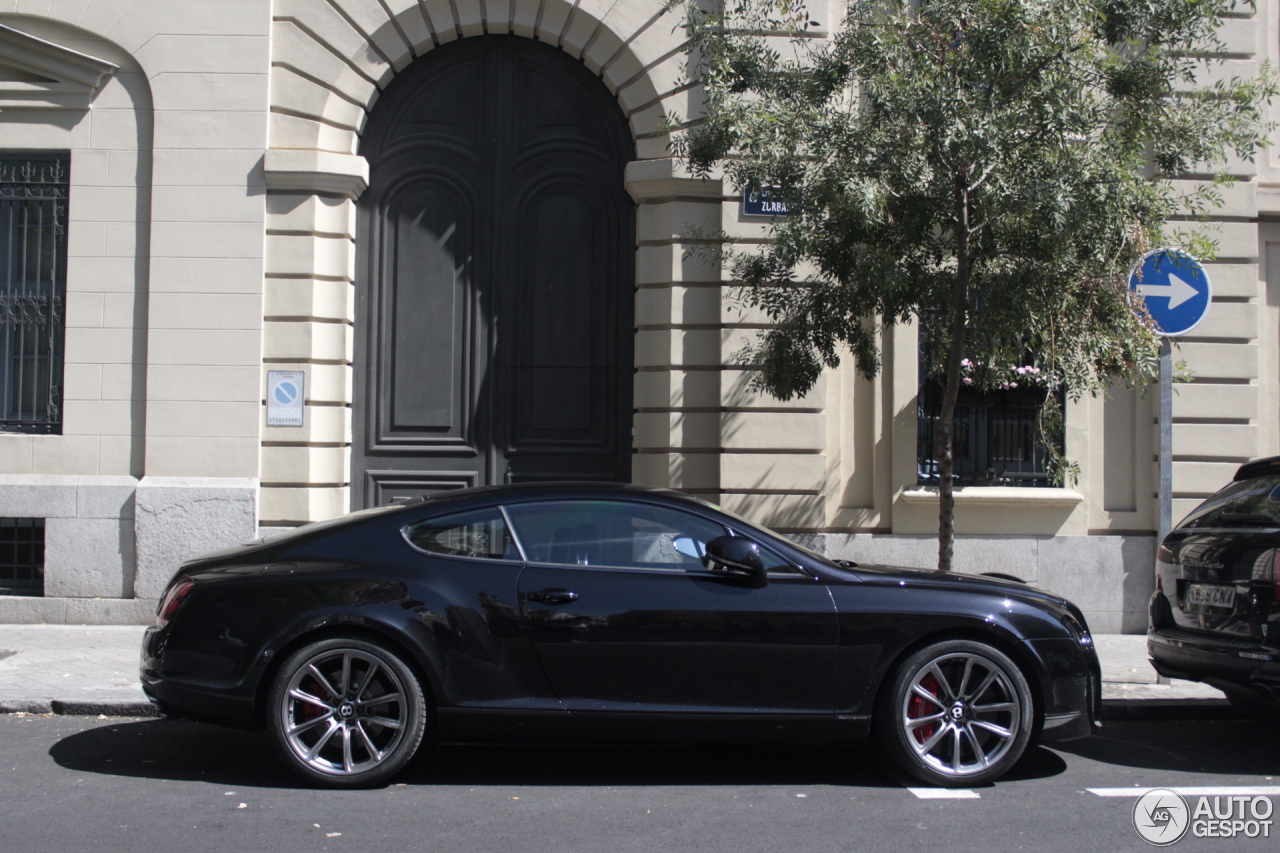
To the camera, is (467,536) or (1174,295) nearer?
(467,536)

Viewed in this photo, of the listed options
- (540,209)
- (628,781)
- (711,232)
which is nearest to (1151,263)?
(711,232)

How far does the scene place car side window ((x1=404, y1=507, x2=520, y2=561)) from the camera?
16.8 feet

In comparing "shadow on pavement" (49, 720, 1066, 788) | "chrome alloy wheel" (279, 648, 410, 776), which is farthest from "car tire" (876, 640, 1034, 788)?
"chrome alloy wheel" (279, 648, 410, 776)

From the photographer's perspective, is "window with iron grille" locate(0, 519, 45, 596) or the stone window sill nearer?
"window with iron grille" locate(0, 519, 45, 596)

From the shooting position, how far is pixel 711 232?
9.96m

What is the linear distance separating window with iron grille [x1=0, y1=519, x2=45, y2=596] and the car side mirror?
289 inches

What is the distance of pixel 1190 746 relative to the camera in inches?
244

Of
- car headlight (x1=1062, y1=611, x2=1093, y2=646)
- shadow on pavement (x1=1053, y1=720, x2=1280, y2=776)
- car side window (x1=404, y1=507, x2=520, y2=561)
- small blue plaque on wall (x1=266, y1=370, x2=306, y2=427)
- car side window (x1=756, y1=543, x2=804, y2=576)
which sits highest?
small blue plaque on wall (x1=266, y1=370, x2=306, y2=427)

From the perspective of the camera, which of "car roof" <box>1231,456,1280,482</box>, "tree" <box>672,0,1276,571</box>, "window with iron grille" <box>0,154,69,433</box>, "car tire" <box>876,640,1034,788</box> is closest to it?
"car tire" <box>876,640,1034,788</box>

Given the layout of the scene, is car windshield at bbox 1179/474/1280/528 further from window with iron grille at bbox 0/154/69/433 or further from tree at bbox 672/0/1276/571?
window with iron grille at bbox 0/154/69/433

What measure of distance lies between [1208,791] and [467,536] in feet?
12.4

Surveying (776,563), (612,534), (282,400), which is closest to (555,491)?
(612,534)

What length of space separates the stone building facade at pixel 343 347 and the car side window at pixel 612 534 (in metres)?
4.52

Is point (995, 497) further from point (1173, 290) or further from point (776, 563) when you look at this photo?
point (776, 563)
